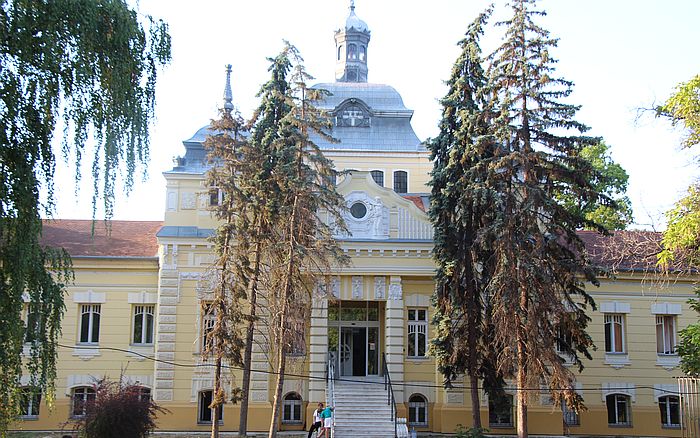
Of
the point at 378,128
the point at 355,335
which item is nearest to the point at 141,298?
the point at 355,335

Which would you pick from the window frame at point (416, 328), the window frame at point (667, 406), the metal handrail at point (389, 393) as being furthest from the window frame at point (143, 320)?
the window frame at point (667, 406)

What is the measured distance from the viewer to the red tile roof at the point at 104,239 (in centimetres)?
2862

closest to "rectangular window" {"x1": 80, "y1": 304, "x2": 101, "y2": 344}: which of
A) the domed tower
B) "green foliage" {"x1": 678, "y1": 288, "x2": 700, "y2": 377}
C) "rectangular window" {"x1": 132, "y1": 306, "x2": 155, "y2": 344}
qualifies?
"rectangular window" {"x1": 132, "y1": 306, "x2": 155, "y2": 344}

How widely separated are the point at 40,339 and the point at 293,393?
16.7 m

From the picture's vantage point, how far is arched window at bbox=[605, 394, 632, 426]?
2883 cm

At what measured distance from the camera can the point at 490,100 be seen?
77.0ft

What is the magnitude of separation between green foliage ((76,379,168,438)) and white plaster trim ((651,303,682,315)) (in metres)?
19.5

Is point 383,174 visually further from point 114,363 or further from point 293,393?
point 114,363

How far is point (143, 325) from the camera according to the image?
28188mm

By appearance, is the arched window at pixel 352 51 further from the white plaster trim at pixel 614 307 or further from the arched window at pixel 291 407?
the arched window at pixel 291 407

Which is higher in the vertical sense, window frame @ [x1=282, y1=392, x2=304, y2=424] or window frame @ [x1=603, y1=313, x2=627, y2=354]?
window frame @ [x1=603, y1=313, x2=627, y2=354]

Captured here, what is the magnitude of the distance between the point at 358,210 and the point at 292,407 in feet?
25.0

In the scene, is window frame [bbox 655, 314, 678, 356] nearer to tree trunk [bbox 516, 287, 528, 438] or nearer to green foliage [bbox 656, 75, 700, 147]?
tree trunk [bbox 516, 287, 528, 438]

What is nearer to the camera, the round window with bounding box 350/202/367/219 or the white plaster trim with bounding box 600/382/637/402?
the round window with bounding box 350/202/367/219
